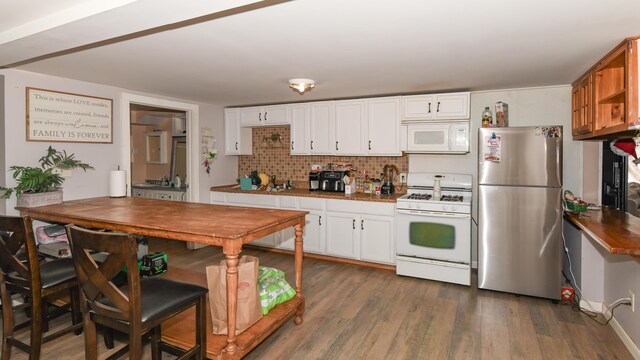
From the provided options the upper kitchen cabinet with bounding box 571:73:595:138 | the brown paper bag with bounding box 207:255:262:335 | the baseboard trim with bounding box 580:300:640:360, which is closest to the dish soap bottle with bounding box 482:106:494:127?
the upper kitchen cabinet with bounding box 571:73:595:138

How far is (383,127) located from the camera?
13.9 ft

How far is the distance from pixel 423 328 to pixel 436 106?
7.80 feet

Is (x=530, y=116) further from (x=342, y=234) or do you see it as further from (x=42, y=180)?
(x=42, y=180)

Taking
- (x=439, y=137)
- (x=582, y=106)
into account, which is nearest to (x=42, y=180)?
(x=439, y=137)

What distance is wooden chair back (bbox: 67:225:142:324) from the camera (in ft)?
5.12

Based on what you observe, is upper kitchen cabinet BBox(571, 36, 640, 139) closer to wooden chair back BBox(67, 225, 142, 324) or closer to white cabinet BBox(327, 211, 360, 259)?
white cabinet BBox(327, 211, 360, 259)

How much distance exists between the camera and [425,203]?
12.2 feet

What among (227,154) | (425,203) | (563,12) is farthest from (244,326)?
(227,154)

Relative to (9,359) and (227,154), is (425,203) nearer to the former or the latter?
(227,154)

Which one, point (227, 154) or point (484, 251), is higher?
point (227, 154)

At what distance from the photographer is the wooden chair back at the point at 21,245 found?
1.98 m

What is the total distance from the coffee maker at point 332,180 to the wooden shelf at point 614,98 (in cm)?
280

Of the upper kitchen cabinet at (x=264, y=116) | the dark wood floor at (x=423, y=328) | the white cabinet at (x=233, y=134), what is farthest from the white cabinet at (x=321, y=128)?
the dark wood floor at (x=423, y=328)

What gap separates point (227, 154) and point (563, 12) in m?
4.44
